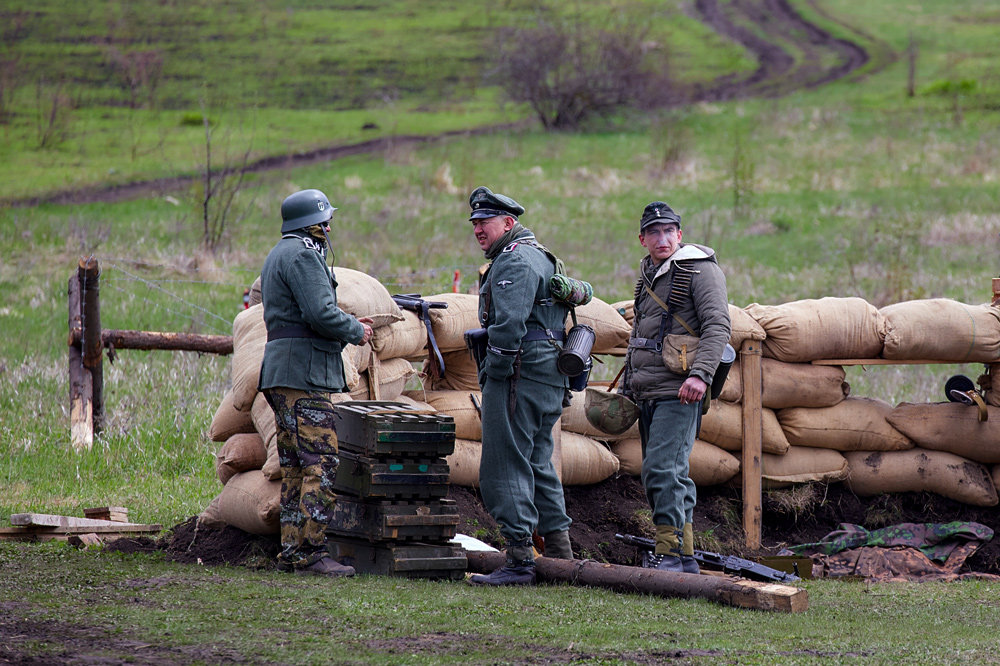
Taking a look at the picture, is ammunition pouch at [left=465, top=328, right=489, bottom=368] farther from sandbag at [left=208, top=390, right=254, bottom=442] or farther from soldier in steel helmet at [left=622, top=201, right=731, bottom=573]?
sandbag at [left=208, top=390, right=254, bottom=442]

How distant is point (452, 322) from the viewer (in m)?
7.67

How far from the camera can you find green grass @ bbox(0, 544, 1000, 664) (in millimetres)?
4328

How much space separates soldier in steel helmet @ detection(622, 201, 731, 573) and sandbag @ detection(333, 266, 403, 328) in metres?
1.46

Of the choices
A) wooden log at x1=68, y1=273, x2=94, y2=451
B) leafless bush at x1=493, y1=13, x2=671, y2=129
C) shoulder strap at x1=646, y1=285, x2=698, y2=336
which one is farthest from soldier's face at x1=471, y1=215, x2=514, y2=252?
leafless bush at x1=493, y1=13, x2=671, y2=129

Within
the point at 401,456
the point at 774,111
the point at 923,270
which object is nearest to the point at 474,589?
the point at 401,456

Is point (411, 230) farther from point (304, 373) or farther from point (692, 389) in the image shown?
point (692, 389)

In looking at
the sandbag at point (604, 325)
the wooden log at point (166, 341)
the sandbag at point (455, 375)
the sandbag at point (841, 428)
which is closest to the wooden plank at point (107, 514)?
the wooden log at point (166, 341)

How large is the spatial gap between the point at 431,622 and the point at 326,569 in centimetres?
134

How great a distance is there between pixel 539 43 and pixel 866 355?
26.8 meters

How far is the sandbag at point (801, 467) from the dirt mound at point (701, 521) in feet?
0.29

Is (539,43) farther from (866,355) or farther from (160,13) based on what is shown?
(866,355)

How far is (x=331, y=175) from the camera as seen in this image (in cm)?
2511

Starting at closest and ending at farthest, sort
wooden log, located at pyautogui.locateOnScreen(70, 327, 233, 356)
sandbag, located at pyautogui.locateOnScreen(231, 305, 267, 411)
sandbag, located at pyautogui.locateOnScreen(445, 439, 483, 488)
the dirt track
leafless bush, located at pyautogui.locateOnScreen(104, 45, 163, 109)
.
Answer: sandbag, located at pyautogui.locateOnScreen(231, 305, 267, 411)
sandbag, located at pyautogui.locateOnScreen(445, 439, 483, 488)
wooden log, located at pyautogui.locateOnScreen(70, 327, 233, 356)
the dirt track
leafless bush, located at pyautogui.locateOnScreen(104, 45, 163, 109)

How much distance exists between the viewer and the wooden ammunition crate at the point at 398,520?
20.2 feet
